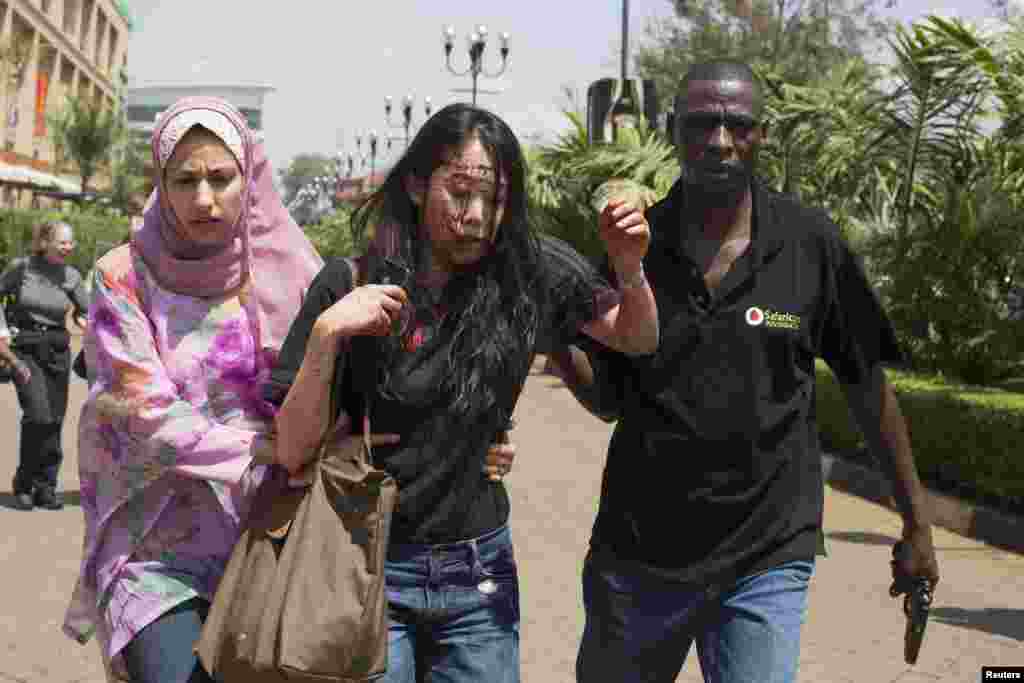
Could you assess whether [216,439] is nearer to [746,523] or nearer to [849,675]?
[746,523]

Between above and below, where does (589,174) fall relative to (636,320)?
above

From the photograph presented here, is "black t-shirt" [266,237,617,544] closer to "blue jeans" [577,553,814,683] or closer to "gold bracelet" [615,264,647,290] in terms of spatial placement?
"gold bracelet" [615,264,647,290]

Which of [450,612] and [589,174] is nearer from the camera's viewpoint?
[450,612]

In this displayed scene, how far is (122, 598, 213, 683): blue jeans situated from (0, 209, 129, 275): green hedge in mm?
24399

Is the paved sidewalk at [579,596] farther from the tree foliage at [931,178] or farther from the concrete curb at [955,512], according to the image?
the tree foliage at [931,178]

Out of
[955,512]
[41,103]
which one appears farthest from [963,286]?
[41,103]

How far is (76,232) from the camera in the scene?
3928 cm

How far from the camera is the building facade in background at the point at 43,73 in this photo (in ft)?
167

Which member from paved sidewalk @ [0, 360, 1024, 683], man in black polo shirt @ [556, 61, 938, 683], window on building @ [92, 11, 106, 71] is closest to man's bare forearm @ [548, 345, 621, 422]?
man in black polo shirt @ [556, 61, 938, 683]

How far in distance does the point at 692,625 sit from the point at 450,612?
2.02 feet

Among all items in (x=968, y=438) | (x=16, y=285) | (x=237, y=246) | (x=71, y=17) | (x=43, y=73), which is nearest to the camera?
(x=237, y=246)

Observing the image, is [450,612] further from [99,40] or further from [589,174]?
[99,40]

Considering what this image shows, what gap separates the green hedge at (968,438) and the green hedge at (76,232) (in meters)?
18.6

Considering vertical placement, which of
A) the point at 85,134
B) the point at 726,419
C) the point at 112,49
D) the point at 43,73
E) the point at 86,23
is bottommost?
the point at 726,419
